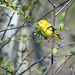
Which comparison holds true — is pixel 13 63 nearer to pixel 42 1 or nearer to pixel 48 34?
pixel 48 34

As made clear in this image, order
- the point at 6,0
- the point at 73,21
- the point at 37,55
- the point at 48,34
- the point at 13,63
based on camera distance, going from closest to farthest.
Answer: the point at 6,0
the point at 48,34
the point at 13,63
the point at 37,55
the point at 73,21

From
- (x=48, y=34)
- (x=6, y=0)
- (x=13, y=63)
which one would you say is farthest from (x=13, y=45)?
(x=6, y=0)

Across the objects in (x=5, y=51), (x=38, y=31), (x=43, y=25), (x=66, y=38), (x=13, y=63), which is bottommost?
(x=66, y=38)

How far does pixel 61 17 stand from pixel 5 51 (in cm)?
117

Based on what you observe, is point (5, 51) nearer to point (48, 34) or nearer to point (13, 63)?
point (13, 63)

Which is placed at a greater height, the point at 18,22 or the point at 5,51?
the point at 18,22

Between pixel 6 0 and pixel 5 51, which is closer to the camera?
pixel 6 0

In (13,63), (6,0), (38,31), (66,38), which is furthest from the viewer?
(66,38)

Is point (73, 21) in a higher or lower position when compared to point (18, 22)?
lower

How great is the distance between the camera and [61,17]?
281 centimetres

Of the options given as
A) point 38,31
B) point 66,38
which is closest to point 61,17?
point 38,31

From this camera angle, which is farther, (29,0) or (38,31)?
(29,0)

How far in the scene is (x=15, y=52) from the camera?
9.50 feet

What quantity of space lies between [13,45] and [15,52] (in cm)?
15
